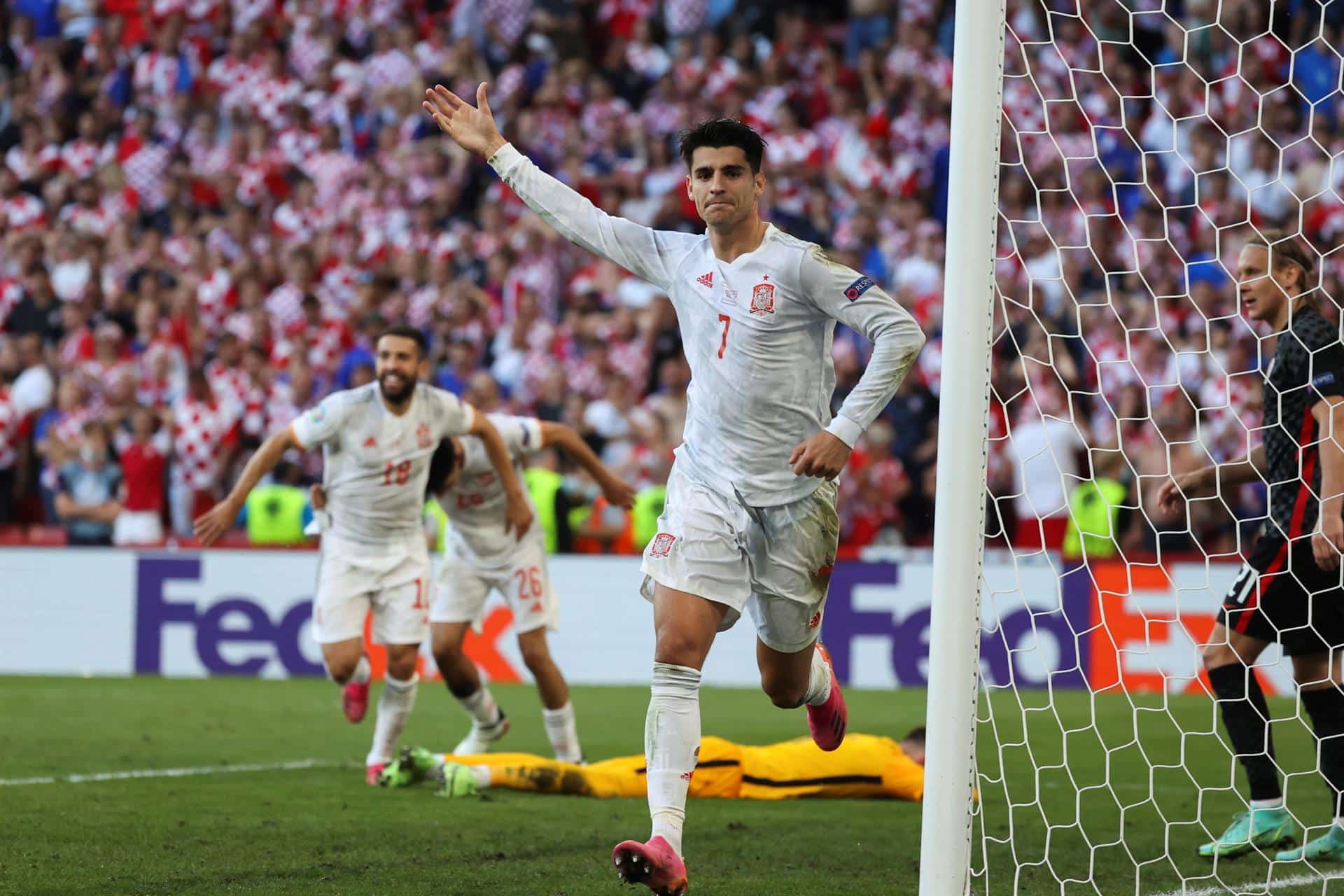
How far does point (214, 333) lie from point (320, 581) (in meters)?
8.04

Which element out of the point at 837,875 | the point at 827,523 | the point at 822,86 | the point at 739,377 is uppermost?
the point at 822,86

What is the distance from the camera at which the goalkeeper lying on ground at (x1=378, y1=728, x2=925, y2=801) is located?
303 inches

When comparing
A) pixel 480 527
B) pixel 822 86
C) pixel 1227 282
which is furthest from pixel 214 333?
pixel 1227 282

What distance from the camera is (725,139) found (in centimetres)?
514

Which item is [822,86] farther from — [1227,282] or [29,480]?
[29,480]

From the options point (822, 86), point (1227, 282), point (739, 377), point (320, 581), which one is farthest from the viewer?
point (822, 86)

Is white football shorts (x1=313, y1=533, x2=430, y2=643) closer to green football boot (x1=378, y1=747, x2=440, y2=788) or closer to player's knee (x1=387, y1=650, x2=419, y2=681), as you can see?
player's knee (x1=387, y1=650, x2=419, y2=681)

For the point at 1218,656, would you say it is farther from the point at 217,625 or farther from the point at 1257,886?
the point at 217,625

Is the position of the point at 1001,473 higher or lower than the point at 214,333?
lower

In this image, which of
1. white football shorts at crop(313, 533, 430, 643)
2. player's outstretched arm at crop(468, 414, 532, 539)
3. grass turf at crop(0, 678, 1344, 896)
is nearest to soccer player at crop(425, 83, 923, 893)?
grass turf at crop(0, 678, 1344, 896)

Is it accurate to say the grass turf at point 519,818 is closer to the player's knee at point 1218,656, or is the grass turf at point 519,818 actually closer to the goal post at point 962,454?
the player's knee at point 1218,656

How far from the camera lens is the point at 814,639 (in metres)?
5.64

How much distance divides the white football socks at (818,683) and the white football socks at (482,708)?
9.97 ft

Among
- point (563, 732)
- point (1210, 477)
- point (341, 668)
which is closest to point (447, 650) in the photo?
point (341, 668)
